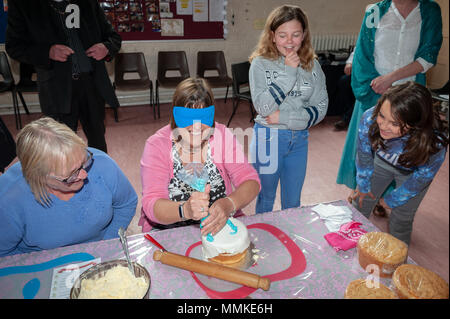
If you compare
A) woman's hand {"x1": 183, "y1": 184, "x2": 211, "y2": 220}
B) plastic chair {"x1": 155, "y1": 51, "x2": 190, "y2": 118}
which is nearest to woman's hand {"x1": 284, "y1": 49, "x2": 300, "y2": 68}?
woman's hand {"x1": 183, "y1": 184, "x2": 211, "y2": 220}

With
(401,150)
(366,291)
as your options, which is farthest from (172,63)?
(366,291)

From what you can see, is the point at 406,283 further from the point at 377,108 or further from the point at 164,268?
the point at 377,108

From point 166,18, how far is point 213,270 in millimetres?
4982

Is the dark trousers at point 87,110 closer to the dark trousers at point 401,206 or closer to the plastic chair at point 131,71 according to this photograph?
the plastic chair at point 131,71

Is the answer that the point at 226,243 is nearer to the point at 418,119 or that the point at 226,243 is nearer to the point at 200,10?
the point at 418,119

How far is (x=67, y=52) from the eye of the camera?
2.41m

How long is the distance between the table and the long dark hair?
600 mm

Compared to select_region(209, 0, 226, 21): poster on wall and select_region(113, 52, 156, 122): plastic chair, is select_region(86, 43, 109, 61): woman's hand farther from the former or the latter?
select_region(209, 0, 226, 21): poster on wall

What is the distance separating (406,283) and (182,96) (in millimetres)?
1094

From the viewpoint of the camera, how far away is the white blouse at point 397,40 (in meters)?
2.23

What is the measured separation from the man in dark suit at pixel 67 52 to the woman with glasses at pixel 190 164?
4.83ft

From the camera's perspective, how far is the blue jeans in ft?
6.23
